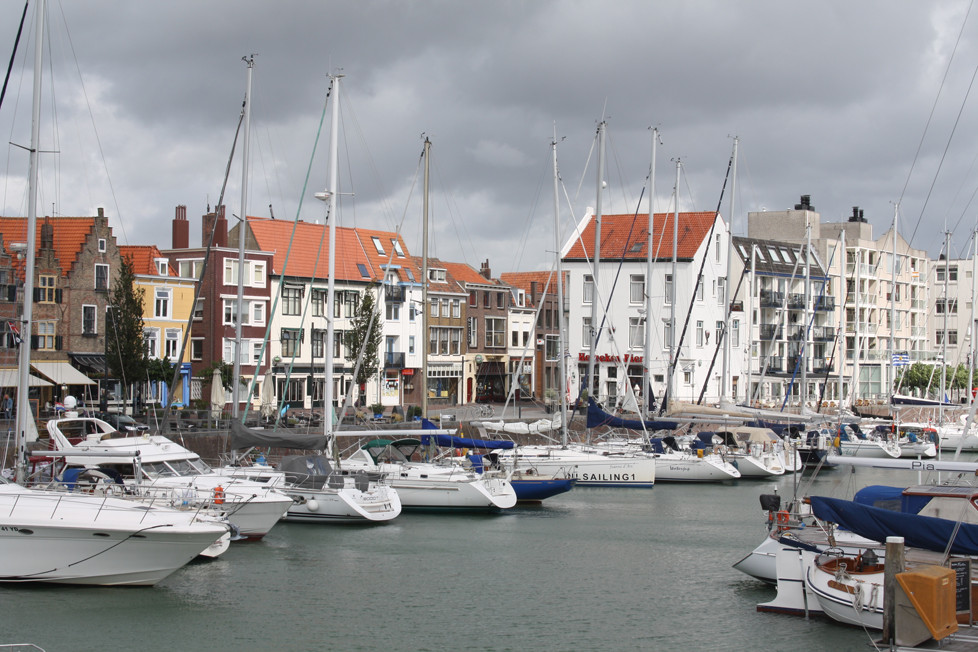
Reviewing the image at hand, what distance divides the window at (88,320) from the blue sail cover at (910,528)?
4867 cm

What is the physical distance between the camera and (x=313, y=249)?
75.2 metres

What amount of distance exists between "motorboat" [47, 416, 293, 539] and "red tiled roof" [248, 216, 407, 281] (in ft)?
120

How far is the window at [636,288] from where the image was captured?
266 feet

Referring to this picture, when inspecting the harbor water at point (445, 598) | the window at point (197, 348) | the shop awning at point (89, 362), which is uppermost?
the window at point (197, 348)

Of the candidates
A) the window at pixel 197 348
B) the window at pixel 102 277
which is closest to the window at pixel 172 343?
the window at pixel 197 348

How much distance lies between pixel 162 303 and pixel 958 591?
5417cm

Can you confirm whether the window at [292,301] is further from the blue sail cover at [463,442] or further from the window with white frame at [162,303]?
the blue sail cover at [463,442]

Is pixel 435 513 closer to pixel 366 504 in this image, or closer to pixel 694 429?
pixel 366 504

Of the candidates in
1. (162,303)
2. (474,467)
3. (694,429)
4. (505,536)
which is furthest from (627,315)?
(505,536)

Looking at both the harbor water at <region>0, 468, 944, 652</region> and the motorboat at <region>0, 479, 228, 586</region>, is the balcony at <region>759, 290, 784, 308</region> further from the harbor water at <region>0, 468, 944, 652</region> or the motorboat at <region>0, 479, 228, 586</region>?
the motorboat at <region>0, 479, 228, 586</region>

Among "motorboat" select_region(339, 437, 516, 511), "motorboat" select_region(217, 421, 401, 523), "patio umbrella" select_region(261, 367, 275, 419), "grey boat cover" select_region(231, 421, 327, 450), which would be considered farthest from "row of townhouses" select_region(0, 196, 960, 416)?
"motorboat" select_region(339, 437, 516, 511)

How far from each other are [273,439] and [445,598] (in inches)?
516

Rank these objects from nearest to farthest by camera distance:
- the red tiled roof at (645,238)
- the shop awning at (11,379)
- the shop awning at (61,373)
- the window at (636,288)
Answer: the shop awning at (11,379)
the shop awning at (61,373)
the red tiled roof at (645,238)
the window at (636,288)

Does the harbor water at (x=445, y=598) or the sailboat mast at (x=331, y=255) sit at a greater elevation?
the sailboat mast at (x=331, y=255)
